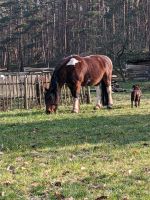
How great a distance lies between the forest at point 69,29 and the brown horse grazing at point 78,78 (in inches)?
1942

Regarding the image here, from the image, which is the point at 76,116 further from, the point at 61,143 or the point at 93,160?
the point at 93,160

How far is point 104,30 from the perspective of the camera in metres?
83.0

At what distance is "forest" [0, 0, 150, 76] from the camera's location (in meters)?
79.6

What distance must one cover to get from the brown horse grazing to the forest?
49.3 m

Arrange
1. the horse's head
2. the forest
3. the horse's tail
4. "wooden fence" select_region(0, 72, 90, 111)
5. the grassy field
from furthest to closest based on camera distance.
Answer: the forest < "wooden fence" select_region(0, 72, 90, 111) < the horse's tail < the horse's head < the grassy field

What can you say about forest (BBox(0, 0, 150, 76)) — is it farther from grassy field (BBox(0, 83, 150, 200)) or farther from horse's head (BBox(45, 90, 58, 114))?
grassy field (BBox(0, 83, 150, 200))

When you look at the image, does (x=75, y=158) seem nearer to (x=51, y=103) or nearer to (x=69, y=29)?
(x=51, y=103)

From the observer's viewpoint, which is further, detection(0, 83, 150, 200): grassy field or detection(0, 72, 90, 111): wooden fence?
detection(0, 72, 90, 111): wooden fence

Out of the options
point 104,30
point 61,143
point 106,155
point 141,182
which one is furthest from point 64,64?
point 104,30

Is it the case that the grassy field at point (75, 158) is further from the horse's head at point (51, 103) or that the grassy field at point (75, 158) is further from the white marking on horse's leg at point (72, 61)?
the white marking on horse's leg at point (72, 61)

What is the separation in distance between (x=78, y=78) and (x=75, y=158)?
10.4 metres

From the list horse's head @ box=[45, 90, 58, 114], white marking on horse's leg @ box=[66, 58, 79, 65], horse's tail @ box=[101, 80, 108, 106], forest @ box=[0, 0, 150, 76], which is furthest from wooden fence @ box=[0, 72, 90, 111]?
forest @ box=[0, 0, 150, 76]

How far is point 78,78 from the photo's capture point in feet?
66.5

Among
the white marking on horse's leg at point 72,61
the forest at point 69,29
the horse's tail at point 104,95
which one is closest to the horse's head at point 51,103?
the white marking on horse's leg at point 72,61
